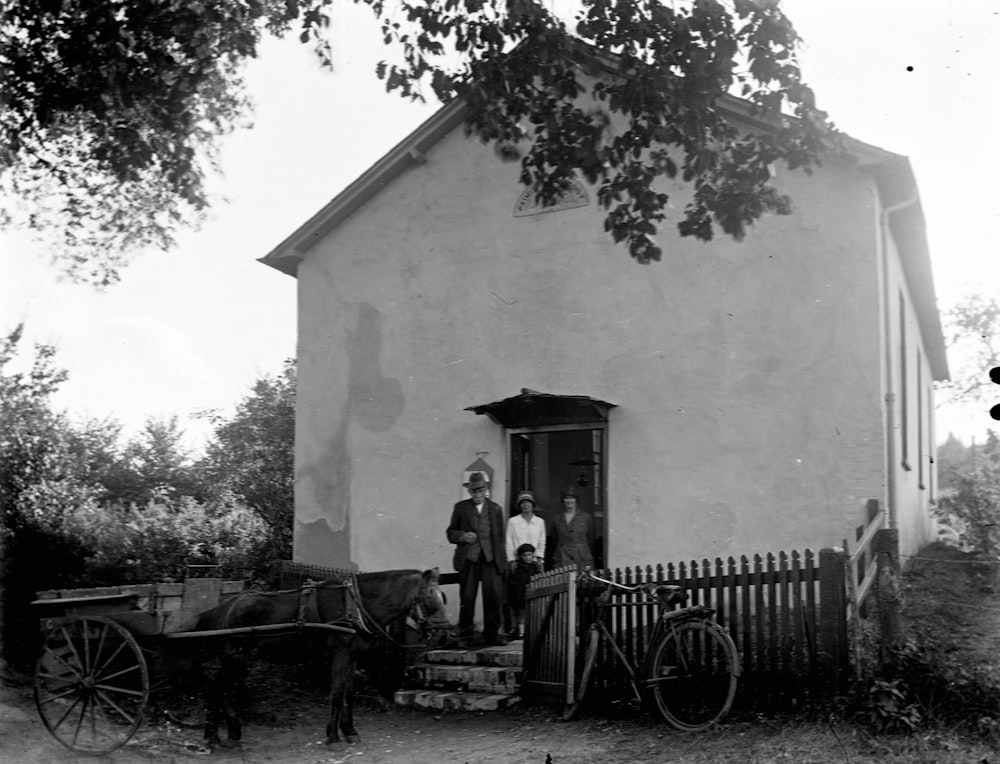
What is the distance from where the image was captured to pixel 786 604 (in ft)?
29.3

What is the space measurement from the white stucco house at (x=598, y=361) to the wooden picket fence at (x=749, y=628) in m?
2.46

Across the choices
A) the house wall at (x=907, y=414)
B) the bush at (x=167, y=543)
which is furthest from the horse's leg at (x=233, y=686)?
the house wall at (x=907, y=414)

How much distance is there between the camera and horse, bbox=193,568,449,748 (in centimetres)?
896

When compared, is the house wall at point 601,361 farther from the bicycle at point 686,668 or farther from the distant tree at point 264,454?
the distant tree at point 264,454

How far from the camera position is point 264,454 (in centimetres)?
2167

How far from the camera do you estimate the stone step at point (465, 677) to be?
35.2 feet

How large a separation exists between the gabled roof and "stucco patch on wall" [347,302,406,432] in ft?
4.57

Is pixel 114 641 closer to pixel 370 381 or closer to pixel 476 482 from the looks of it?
pixel 476 482

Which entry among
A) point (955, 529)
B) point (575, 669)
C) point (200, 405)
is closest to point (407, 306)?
point (575, 669)

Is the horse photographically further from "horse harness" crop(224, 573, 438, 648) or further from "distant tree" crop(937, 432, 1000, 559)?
"distant tree" crop(937, 432, 1000, 559)

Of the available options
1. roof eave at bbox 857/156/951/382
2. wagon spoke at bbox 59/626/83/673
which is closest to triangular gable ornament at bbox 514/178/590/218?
roof eave at bbox 857/156/951/382

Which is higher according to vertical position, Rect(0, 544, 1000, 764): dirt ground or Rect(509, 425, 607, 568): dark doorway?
Rect(509, 425, 607, 568): dark doorway

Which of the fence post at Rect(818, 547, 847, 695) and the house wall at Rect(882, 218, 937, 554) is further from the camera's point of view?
the house wall at Rect(882, 218, 937, 554)

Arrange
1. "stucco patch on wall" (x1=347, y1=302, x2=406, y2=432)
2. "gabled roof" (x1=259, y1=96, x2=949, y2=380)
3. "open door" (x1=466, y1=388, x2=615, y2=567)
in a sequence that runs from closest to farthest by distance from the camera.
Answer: "gabled roof" (x1=259, y1=96, x2=949, y2=380)
"open door" (x1=466, y1=388, x2=615, y2=567)
"stucco patch on wall" (x1=347, y1=302, x2=406, y2=432)
